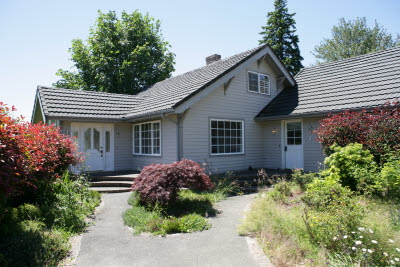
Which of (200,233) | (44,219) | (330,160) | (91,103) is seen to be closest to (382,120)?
(330,160)

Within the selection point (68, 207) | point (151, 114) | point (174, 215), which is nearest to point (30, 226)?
point (68, 207)

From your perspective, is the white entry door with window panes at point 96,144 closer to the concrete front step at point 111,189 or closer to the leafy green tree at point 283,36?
the concrete front step at point 111,189

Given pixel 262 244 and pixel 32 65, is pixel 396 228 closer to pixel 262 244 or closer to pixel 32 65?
pixel 262 244

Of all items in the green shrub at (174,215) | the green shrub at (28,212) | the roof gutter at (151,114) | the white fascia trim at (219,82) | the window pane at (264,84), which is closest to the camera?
the green shrub at (28,212)

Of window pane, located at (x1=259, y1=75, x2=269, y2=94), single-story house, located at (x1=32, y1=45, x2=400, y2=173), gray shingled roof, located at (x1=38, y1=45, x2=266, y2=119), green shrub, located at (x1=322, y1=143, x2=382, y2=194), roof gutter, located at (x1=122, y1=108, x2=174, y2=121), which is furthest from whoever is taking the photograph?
window pane, located at (x1=259, y1=75, x2=269, y2=94)

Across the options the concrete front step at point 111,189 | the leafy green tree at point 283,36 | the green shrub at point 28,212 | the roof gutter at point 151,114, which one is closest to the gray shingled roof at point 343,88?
the roof gutter at point 151,114

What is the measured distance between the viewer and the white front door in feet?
41.5

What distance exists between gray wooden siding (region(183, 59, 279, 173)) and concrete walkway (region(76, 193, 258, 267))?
16.0ft

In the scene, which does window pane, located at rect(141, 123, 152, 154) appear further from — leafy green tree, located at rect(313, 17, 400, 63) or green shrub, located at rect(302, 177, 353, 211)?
leafy green tree, located at rect(313, 17, 400, 63)

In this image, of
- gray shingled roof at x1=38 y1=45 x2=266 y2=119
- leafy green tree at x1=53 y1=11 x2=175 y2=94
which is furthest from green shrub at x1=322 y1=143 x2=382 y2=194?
leafy green tree at x1=53 y1=11 x2=175 y2=94

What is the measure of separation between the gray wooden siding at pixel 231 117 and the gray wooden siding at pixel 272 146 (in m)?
0.22

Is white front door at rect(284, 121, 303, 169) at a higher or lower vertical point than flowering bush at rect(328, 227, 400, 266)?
higher

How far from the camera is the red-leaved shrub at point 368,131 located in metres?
7.84

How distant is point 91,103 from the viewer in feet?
44.6
